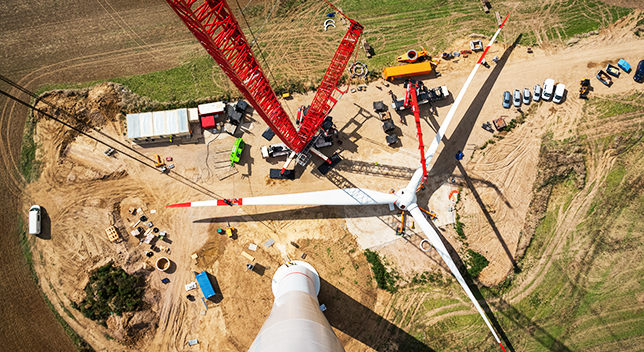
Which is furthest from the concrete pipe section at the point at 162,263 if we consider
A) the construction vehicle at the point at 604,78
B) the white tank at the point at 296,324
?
the construction vehicle at the point at 604,78

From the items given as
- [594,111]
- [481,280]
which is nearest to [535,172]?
[594,111]

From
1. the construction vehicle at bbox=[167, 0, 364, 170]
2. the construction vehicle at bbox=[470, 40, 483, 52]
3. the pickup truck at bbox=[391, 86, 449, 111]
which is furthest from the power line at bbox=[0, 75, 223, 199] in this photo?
the construction vehicle at bbox=[470, 40, 483, 52]

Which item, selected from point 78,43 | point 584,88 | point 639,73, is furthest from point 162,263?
point 639,73

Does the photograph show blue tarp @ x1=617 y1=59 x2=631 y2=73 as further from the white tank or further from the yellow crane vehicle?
the white tank

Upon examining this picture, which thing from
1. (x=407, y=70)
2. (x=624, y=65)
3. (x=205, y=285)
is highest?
(x=624, y=65)

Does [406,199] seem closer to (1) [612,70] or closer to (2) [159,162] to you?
(2) [159,162]
